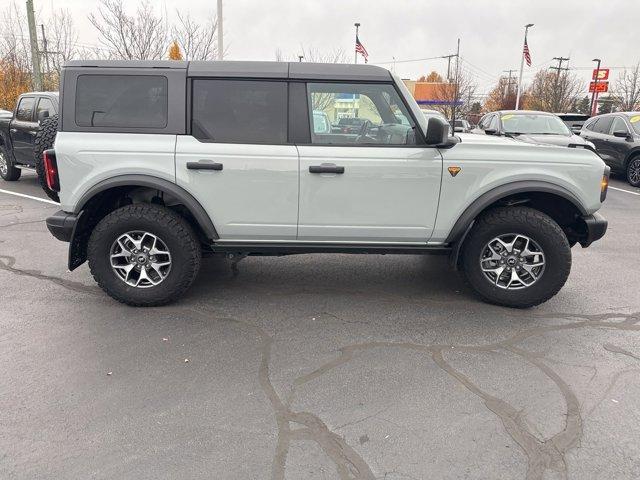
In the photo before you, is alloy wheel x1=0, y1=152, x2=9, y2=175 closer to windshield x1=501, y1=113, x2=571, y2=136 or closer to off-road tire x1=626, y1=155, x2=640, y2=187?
windshield x1=501, y1=113, x2=571, y2=136

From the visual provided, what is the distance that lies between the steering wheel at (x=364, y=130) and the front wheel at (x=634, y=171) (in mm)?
9694

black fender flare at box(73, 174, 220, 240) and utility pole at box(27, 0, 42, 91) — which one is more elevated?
utility pole at box(27, 0, 42, 91)

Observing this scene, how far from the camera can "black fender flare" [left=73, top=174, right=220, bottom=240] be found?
3.91 m

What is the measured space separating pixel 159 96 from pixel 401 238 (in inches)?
89.0

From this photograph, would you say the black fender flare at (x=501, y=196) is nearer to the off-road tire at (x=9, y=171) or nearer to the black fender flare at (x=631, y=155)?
the black fender flare at (x=631, y=155)

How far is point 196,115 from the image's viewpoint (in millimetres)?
3957

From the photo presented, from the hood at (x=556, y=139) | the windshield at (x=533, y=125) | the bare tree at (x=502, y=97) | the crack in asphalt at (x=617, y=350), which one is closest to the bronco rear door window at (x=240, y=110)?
the crack in asphalt at (x=617, y=350)

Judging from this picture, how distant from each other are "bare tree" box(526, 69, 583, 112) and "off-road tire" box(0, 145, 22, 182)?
123 ft

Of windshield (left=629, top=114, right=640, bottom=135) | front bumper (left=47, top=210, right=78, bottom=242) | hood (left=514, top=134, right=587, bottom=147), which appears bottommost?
front bumper (left=47, top=210, right=78, bottom=242)

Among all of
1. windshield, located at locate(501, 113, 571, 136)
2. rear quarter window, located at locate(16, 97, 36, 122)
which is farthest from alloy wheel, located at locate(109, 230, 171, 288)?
windshield, located at locate(501, 113, 571, 136)

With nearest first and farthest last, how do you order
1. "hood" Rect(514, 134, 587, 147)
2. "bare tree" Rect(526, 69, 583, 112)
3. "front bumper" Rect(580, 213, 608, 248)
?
"front bumper" Rect(580, 213, 608, 248) → "hood" Rect(514, 134, 587, 147) → "bare tree" Rect(526, 69, 583, 112)

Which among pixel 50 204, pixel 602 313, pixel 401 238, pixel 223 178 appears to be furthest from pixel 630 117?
pixel 50 204

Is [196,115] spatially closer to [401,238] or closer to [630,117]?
[401,238]

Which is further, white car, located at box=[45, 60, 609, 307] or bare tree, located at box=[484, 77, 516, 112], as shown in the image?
bare tree, located at box=[484, 77, 516, 112]
